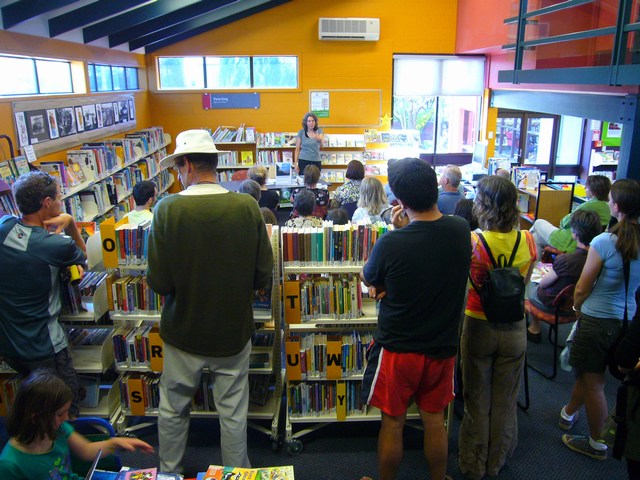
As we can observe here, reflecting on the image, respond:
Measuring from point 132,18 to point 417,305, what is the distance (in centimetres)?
594

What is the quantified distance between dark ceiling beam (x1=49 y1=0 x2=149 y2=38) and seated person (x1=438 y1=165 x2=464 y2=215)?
12.6ft

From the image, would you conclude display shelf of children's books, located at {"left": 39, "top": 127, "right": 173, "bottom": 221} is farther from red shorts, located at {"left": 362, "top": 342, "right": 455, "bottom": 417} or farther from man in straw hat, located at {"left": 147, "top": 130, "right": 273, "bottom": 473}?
red shorts, located at {"left": 362, "top": 342, "right": 455, "bottom": 417}

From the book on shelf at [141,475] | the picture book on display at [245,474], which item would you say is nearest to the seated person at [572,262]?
the picture book on display at [245,474]

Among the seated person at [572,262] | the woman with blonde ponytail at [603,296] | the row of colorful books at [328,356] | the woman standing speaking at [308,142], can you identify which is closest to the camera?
the woman with blonde ponytail at [603,296]

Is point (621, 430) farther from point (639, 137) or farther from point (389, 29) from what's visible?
point (389, 29)

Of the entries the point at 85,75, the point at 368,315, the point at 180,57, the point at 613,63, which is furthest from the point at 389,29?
the point at 368,315

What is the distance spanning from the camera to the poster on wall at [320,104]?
32.8 ft

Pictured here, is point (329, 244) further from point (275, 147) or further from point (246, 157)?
point (246, 157)

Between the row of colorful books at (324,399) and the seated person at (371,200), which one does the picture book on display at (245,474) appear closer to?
the row of colorful books at (324,399)

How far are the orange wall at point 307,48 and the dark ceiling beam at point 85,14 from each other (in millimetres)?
4201

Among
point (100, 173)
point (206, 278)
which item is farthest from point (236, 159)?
point (206, 278)

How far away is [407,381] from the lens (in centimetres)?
245

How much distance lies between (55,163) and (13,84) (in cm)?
89

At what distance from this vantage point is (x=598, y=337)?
119 inches
